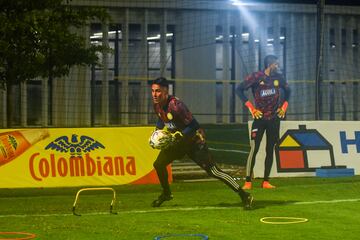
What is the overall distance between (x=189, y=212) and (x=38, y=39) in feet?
21.1

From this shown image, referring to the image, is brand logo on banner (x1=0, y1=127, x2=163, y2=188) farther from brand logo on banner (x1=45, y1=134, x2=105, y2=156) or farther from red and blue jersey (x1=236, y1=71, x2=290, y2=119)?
red and blue jersey (x1=236, y1=71, x2=290, y2=119)

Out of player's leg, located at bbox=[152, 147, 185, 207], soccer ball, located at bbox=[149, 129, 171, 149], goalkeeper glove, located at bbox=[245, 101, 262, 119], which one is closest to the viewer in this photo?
soccer ball, located at bbox=[149, 129, 171, 149]

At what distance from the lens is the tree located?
14.4m

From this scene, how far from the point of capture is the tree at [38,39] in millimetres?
14422

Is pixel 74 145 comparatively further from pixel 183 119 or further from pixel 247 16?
pixel 247 16

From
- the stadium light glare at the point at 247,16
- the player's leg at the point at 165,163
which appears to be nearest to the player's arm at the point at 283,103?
the player's leg at the point at 165,163

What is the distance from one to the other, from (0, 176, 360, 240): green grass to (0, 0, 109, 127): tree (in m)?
3.19

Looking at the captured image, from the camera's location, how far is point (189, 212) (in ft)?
32.5

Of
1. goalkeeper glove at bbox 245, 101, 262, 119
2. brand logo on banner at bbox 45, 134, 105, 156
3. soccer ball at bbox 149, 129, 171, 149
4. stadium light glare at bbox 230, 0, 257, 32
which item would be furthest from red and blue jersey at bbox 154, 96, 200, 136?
stadium light glare at bbox 230, 0, 257, 32

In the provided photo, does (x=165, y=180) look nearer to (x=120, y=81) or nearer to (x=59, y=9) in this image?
(x=59, y=9)

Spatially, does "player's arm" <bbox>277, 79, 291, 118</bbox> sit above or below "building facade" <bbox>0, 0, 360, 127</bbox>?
below

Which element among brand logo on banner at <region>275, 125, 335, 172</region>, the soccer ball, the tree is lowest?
brand logo on banner at <region>275, 125, 335, 172</region>

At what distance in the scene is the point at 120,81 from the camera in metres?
30.2

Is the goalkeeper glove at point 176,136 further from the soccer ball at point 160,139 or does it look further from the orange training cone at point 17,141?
the orange training cone at point 17,141
